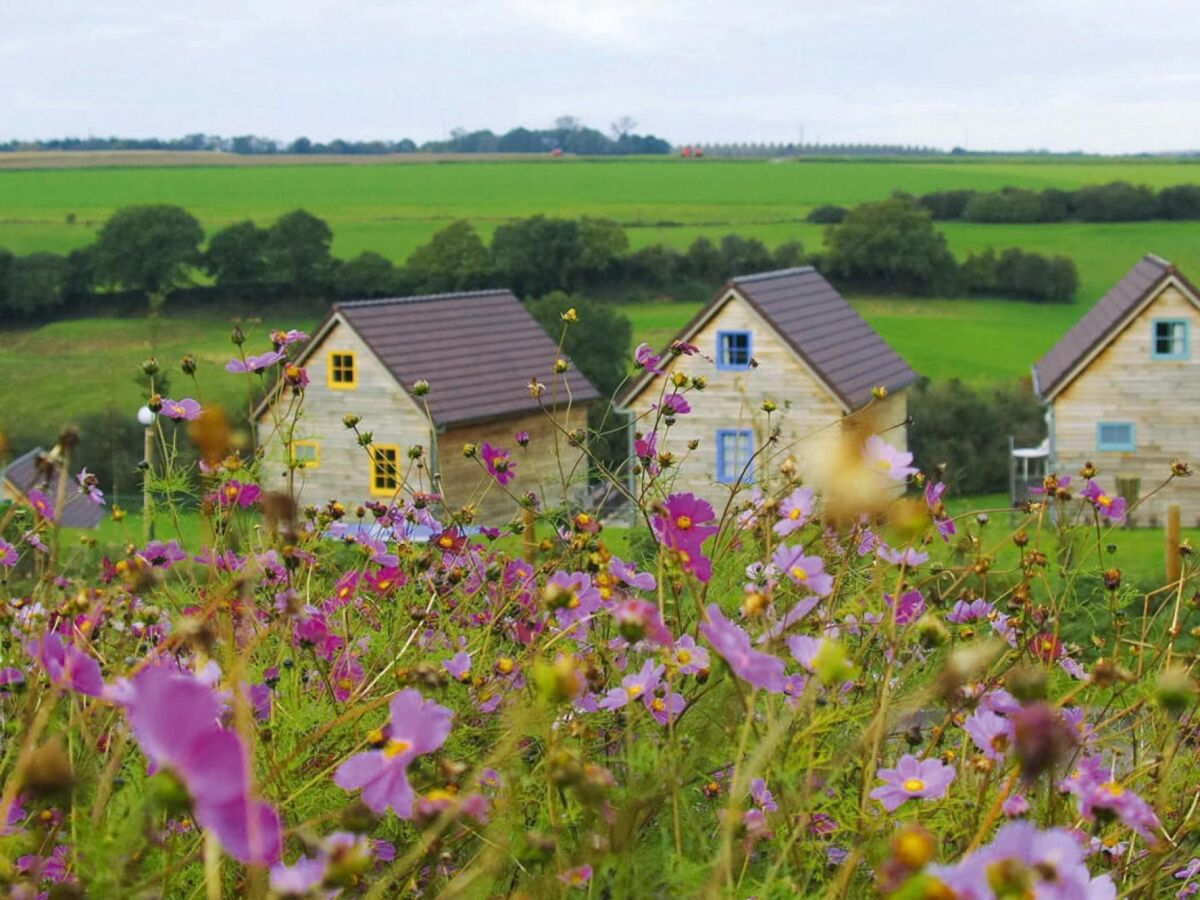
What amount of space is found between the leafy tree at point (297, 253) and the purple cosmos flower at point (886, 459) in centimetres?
5393

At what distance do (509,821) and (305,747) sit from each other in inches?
9.5

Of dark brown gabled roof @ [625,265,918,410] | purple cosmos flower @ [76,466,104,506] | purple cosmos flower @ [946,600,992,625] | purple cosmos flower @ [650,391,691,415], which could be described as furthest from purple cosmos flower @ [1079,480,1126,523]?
dark brown gabled roof @ [625,265,918,410]

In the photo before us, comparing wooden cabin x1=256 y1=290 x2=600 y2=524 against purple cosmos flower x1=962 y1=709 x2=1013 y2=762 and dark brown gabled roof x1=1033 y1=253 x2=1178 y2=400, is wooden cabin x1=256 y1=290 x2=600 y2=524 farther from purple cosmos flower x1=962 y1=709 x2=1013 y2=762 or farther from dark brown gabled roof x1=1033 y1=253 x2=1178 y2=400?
purple cosmos flower x1=962 y1=709 x2=1013 y2=762

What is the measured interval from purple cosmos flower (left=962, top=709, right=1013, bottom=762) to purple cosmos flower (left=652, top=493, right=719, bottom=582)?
1.17ft

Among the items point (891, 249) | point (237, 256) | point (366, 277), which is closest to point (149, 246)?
point (237, 256)

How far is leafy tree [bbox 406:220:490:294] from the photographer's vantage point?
5603 centimetres

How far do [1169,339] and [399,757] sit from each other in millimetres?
27846

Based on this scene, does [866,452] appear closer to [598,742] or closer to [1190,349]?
[598,742]

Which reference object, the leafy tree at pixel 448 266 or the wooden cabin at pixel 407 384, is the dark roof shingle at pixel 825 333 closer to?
→ the wooden cabin at pixel 407 384

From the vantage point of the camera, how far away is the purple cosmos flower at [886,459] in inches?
Result: 68.8

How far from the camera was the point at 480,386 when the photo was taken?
26.3 m

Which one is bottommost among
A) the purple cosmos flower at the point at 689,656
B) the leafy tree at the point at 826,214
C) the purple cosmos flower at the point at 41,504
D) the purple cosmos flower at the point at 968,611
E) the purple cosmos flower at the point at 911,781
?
the leafy tree at the point at 826,214

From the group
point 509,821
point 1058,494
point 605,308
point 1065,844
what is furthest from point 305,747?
point 605,308

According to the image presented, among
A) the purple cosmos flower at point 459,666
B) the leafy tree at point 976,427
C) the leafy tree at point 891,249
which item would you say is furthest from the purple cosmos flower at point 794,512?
the leafy tree at point 891,249
